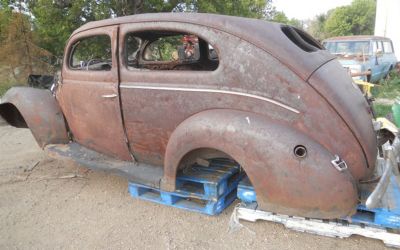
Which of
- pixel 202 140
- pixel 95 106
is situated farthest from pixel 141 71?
pixel 202 140

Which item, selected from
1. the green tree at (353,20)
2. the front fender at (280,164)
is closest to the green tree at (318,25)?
the green tree at (353,20)

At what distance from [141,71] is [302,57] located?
4.83 ft

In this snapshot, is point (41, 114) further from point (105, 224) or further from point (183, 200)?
point (183, 200)

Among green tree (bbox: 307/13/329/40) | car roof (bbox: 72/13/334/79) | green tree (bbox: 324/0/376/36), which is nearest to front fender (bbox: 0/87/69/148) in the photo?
car roof (bbox: 72/13/334/79)

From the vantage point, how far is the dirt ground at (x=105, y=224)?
9.52 feet

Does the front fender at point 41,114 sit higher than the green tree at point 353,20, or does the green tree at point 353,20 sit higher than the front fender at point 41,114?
the green tree at point 353,20

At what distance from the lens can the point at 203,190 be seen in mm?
3338

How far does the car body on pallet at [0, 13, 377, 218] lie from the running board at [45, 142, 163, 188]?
14 millimetres

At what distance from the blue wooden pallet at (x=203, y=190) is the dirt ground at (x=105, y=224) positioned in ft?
0.37

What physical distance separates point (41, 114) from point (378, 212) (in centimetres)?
365

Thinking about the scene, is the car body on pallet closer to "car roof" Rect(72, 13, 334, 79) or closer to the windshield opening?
"car roof" Rect(72, 13, 334, 79)

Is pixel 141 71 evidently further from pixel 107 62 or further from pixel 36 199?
pixel 36 199

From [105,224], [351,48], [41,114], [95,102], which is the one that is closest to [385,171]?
[105,224]

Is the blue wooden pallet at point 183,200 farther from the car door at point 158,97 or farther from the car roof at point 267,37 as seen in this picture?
the car roof at point 267,37
